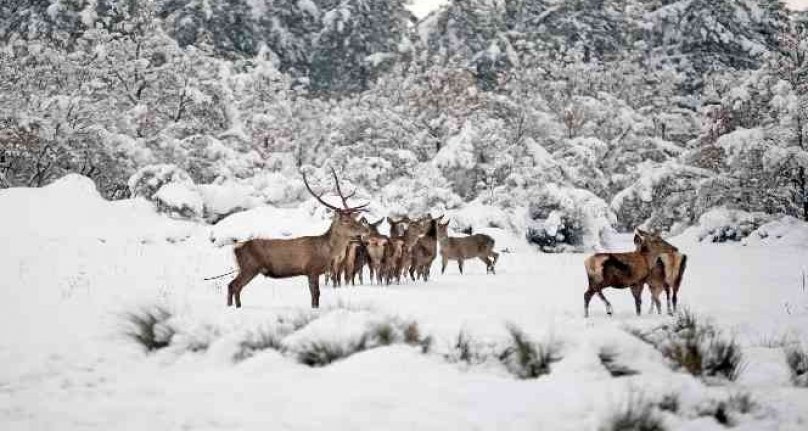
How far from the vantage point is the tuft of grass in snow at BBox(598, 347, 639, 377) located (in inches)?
202

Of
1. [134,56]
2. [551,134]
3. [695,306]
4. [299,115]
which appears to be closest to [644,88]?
[551,134]

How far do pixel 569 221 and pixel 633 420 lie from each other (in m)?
19.7

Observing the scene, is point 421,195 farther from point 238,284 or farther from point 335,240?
point 238,284

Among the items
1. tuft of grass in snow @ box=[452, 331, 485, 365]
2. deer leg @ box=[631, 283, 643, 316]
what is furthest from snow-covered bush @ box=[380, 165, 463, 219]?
tuft of grass in snow @ box=[452, 331, 485, 365]

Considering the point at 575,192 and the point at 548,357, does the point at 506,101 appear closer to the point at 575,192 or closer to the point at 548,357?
the point at 575,192

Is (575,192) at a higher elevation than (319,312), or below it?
higher

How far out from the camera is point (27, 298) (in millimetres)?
8500

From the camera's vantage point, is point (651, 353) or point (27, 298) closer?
point (651, 353)

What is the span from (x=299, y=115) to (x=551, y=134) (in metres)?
13.1

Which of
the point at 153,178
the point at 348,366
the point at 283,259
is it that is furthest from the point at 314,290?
the point at 153,178

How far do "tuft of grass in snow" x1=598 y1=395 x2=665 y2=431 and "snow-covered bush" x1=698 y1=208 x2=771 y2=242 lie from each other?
19331mm

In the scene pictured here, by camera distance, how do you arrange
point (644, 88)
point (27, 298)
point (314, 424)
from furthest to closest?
point (644, 88)
point (27, 298)
point (314, 424)

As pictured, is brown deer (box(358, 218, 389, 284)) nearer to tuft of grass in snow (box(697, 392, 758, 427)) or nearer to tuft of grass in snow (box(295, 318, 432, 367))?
tuft of grass in snow (box(295, 318, 432, 367))

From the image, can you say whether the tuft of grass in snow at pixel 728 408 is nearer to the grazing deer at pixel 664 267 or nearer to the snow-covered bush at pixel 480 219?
the grazing deer at pixel 664 267
